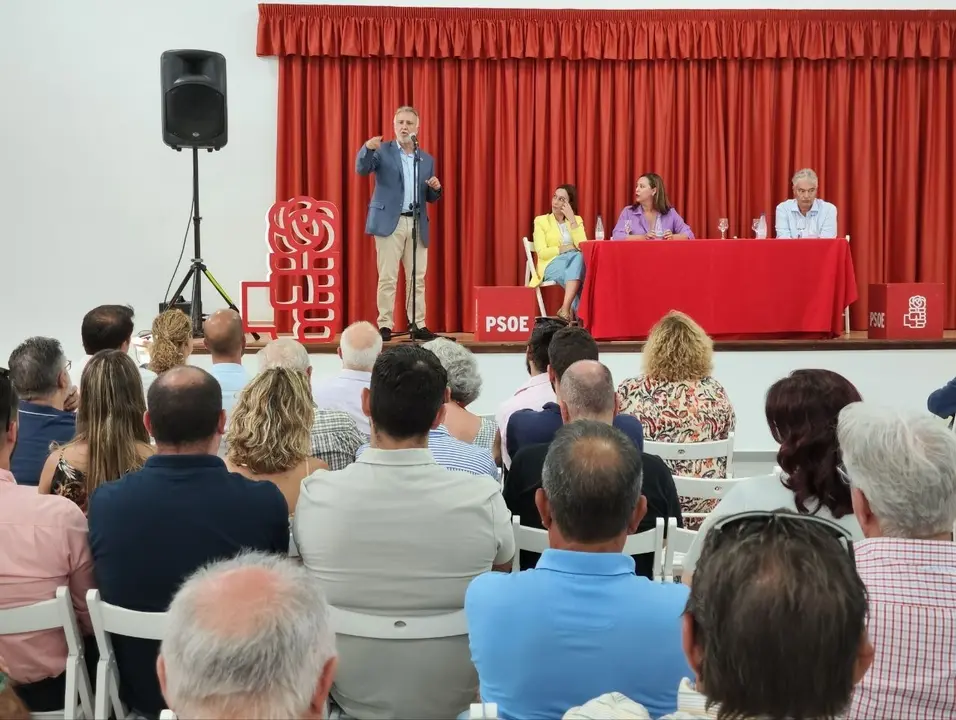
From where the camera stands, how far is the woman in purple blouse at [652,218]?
736 centimetres

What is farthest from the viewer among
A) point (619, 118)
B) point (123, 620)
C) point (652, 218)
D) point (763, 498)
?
point (619, 118)

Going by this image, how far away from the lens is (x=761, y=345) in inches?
266

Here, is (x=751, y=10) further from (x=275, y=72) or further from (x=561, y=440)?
(x=561, y=440)

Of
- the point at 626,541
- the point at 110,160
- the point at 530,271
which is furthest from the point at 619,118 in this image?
the point at 626,541

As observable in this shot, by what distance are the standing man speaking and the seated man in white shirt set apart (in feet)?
8.49

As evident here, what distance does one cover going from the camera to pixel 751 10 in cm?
809

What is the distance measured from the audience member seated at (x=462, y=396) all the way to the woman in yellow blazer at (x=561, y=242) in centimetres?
406

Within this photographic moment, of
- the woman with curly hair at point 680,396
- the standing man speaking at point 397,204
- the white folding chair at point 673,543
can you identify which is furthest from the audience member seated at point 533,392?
the standing man speaking at point 397,204

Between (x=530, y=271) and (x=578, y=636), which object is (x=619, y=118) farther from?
(x=578, y=636)

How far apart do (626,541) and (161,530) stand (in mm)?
972

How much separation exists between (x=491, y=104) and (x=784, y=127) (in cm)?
241

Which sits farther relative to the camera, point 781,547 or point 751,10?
point 751,10

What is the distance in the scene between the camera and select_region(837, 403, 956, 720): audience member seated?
1.39m

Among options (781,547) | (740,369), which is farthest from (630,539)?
(740,369)
